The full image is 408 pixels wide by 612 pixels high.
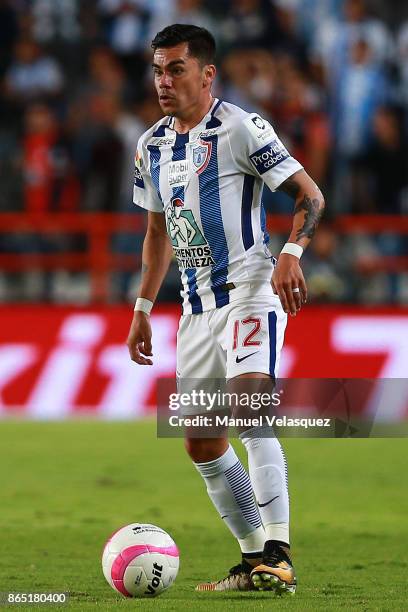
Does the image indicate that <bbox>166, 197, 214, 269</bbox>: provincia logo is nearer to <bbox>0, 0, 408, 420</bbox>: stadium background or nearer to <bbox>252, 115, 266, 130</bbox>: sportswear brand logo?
<bbox>252, 115, 266, 130</bbox>: sportswear brand logo

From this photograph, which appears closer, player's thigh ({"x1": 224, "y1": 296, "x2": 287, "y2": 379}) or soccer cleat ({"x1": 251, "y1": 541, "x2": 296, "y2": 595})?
soccer cleat ({"x1": 251, "y1": 541, "x2": 296, "y2": 595})

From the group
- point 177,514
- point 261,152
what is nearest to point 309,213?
point 261,152

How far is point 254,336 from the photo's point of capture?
550 centimetres

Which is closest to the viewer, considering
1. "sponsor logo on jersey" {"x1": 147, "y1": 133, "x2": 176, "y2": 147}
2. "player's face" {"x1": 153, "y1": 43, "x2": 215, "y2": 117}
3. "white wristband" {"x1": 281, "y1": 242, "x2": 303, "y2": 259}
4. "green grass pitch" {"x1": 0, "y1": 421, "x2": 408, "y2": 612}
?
"white wristband" {"x1": 281, "y1": 242, "x2": 303, "y2": 259}

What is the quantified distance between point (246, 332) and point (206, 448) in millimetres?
554

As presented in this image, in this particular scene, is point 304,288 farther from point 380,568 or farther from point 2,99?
point 2,99

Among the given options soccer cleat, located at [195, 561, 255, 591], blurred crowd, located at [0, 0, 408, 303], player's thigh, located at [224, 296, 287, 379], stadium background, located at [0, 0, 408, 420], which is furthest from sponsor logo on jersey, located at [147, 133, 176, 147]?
blurred crowd, located at [0, 0, 408, 303]

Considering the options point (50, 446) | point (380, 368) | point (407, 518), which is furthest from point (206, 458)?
point (380, 368)

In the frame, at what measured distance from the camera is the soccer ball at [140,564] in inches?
212

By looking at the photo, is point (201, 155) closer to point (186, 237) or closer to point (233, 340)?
point (186, 237)

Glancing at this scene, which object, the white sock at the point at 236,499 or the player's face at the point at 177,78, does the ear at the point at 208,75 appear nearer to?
the player's face at the point at 177,78

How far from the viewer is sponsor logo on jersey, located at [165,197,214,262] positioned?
5695mm

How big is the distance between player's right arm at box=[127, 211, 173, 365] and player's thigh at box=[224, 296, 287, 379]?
582mm

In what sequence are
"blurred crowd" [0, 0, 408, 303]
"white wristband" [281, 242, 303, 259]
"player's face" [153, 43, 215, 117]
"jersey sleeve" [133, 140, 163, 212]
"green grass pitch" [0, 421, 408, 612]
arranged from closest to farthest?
1. "white wristband" [281, 242, 303, 259]
2. "green grass pitch" [0, 421, 408, 612]
3. "player's face" [153, 43, 215, 117]
4. "jersey sleeve" [133, 140, 163, 212]
5. "blurred crowd" [0, 0, 408, 303]
